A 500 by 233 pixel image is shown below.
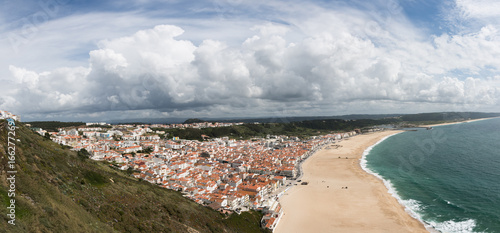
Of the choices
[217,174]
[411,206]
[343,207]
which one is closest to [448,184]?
[411,206]

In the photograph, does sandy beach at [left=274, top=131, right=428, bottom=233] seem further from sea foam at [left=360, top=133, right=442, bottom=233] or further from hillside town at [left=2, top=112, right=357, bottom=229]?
hillside town at [left=2, top=112, right=357, bottom=229]

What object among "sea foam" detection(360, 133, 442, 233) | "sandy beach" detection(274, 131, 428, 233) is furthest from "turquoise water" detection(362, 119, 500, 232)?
"sandy beach" detection(274, 131, 428, 233)

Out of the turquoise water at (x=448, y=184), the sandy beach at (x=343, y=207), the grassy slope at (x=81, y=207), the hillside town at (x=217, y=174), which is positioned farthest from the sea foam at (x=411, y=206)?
the grassy slope at (x=81, y=207)

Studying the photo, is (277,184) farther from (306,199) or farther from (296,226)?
(296,226)

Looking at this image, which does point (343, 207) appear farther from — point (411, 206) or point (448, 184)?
point (448, 184)

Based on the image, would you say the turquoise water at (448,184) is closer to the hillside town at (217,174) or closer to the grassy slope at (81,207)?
the hillside town at (217,174)

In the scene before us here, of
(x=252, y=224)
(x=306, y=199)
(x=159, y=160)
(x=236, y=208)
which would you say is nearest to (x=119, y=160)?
(x=159, y=160)
